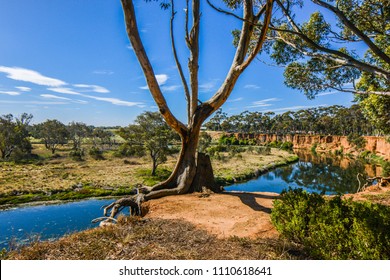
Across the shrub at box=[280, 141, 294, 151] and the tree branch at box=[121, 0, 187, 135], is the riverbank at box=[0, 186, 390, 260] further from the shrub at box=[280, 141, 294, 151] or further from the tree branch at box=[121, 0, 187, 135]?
the shrub at box=[280, 141, 294, 151]

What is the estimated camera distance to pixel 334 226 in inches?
124

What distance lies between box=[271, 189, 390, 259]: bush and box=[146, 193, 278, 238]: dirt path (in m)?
0.63

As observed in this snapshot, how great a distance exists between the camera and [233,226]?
4.98 meters

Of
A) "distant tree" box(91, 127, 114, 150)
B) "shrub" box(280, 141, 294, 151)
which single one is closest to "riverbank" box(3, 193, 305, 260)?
"distant tree" box(91, 127, 114, 150)

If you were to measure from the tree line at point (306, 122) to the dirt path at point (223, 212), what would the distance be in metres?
49.2

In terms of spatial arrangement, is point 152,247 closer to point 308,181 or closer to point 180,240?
point 180,240

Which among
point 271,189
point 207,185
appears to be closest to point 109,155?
point 271,189

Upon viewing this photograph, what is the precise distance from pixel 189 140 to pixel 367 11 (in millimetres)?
6696

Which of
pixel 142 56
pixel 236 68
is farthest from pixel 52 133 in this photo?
pixel 236 68

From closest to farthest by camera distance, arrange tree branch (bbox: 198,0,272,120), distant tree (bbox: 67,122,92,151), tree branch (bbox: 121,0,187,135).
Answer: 1. tree branch (bbox: 121,0,187,135)
2. tree branch (bbox: 198,0,272,120)
3. distant tree (bbox: 67,122,92,151)

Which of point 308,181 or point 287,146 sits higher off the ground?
point 287,146

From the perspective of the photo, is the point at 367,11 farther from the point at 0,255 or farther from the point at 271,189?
the point at 271,189

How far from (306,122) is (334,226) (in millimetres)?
77061

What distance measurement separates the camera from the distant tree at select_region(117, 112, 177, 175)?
24391 millimetres
